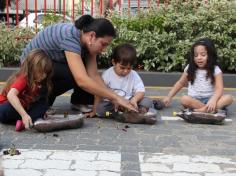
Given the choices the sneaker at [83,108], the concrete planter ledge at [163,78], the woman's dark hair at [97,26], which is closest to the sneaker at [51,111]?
the sneaker at [83,108]

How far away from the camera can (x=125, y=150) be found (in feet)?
14.2

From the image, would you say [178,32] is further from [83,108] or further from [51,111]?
[51,111]

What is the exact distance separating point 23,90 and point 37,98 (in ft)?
0.66

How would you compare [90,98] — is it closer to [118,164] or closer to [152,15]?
[118,164]

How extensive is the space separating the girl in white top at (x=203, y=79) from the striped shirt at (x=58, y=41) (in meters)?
1.40

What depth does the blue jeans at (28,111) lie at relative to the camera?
4957 mm

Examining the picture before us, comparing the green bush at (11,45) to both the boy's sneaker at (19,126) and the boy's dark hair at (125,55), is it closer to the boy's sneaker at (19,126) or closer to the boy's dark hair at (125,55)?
the boy's dark hair at (125,55)

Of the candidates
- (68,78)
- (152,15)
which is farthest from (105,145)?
(152,15)

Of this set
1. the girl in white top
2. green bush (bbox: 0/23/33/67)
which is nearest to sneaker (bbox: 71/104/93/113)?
the girl in white top

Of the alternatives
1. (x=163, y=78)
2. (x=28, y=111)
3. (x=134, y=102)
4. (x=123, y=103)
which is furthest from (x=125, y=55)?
(x=163, y=78)

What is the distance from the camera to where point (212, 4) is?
8609mm

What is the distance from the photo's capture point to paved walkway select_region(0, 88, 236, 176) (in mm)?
3772

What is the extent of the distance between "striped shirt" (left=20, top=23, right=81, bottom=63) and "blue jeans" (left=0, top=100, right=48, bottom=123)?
580mm

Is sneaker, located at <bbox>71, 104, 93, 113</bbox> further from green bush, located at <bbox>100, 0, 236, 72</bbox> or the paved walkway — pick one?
green bush, located at <bbox>100, 0, 236, 72</bbox>
